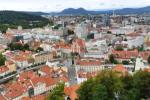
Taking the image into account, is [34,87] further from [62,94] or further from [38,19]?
[38,19]

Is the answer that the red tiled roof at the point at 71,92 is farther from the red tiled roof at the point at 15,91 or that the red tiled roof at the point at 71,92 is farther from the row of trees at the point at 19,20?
the row of trees at the point at 19,20

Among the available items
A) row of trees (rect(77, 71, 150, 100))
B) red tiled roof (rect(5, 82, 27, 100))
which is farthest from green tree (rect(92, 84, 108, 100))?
red tiled roof (rect(5, 82, 27, 100))

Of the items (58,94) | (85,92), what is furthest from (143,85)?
(58,94)

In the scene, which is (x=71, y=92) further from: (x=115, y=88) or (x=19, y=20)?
(x=19, y=20)

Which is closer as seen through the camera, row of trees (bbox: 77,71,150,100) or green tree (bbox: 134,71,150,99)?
row of trees (bbox: 77,71,150,100)

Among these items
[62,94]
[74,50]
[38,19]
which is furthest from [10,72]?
[38,19]

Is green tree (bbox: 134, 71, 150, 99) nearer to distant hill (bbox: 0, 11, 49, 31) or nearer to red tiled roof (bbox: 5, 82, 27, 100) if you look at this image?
red tiled roof (bbox: 5, 82, 27, 100)

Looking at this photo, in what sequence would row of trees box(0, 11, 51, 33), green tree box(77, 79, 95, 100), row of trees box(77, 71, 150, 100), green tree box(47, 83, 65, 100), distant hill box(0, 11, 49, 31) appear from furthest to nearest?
1. row of trees box(0, 11, 51, 33)
2. distant hill box(0, 11, 49, 31)
3. green tree box(77, 79, 95, 100)
4. green tree box(47, 83, 65, 100)
5. row of trees box(77, 71, 150, 100)

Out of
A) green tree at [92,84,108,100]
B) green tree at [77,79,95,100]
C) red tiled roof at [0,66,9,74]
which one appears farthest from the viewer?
red tiled roof at [0,66,9,74]
